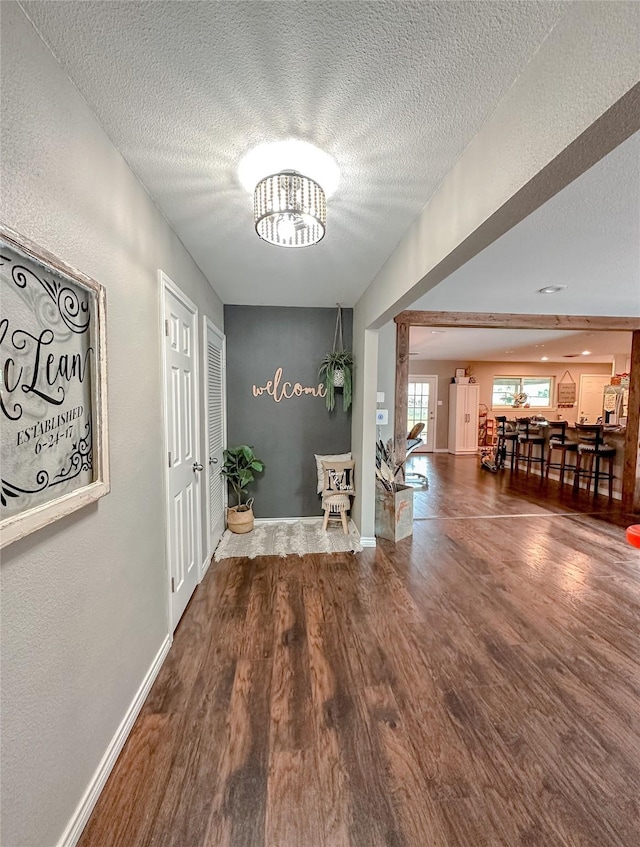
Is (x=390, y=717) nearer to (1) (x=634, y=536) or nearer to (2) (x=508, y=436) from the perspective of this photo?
(1) (x=634, y=536)

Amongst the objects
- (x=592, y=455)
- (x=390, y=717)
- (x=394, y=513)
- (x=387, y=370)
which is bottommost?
(x=390, y=717)

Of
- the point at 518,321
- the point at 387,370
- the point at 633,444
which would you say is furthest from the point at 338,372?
the point at 633,444

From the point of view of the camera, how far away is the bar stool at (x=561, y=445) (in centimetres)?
557

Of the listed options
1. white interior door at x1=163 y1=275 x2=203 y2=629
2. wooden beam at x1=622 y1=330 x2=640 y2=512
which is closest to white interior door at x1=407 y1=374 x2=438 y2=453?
wooden beam at x1=622 y1=330 x2=640 y2=512

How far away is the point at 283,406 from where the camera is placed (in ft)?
12.4

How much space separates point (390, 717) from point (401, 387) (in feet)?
→ 10.2

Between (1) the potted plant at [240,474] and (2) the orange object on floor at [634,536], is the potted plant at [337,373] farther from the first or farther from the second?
(2) the orange object on floor at [634,536]

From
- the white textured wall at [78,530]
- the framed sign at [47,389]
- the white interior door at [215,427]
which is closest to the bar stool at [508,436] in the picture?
the white interior door at [215,427]

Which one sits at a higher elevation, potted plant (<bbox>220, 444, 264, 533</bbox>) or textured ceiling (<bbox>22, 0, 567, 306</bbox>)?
textured ceiling (<bbox>22, 0, 567, 306</bbox>)

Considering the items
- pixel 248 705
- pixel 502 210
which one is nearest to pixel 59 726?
pixel 248 705

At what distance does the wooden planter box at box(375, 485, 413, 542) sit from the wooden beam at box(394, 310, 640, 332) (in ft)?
6.45

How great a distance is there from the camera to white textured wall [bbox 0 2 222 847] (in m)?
0.86

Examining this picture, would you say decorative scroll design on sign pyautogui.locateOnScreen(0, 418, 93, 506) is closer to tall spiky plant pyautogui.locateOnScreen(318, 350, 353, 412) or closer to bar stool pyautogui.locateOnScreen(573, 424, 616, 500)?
tall spiky plant pyautogui.locateOnScreen(318, 350, 353, 412)

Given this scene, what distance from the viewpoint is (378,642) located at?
199 centimetres
